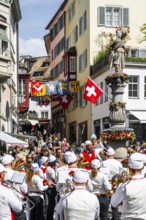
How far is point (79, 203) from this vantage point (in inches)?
326

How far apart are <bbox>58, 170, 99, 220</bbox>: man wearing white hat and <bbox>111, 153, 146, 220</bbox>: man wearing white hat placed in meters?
0.40

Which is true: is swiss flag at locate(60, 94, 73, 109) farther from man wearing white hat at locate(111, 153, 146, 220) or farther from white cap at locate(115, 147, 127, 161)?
man wearing white hat at locate(111, 153, 146, 220)

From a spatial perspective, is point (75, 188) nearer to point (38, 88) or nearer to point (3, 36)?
point (3, 36)

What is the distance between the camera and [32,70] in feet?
323

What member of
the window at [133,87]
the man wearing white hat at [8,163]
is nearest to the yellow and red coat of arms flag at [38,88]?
the window at [133,87]

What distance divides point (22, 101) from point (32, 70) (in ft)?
134

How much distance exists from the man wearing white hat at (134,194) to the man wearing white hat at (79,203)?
0.40m

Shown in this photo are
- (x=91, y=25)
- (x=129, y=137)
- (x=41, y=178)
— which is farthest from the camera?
(x=91, y=25)

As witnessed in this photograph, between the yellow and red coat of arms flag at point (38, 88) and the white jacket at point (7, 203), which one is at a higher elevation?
the yellow and red coat of arms flag at point (38, 88)

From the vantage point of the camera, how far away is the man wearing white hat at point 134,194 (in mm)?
8273

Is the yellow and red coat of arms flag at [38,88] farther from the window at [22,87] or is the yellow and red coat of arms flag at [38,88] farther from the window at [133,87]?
the window at [22,87]

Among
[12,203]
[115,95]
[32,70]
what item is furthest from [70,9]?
[12,203]

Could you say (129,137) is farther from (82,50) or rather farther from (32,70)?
(32,70)

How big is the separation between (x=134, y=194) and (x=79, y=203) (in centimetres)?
73
